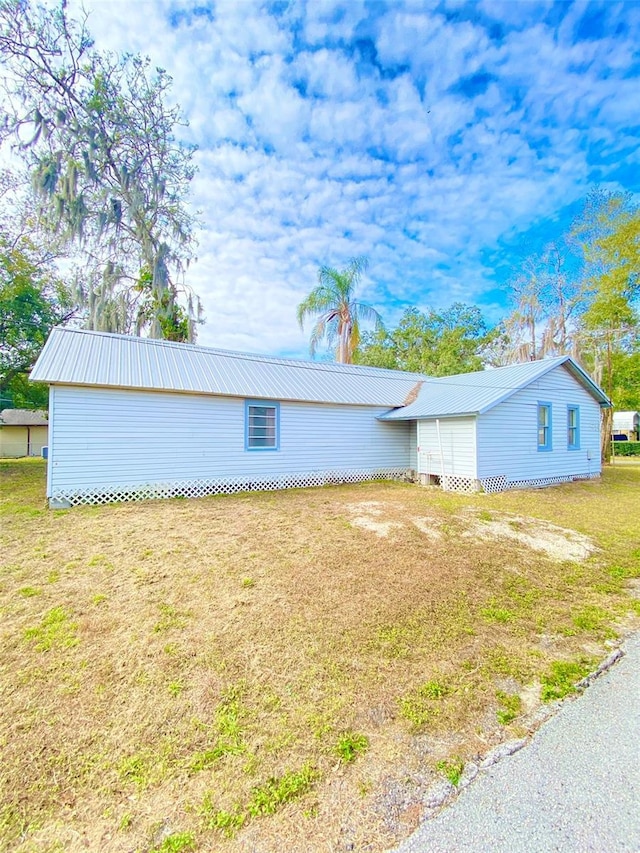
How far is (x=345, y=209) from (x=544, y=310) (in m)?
13.6

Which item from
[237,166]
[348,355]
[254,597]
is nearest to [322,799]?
[254,597]

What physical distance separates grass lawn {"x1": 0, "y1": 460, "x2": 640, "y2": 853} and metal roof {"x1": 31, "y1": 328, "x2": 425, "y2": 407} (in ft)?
12.9

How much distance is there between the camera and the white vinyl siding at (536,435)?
1093 cm

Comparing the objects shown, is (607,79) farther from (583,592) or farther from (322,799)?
(322,799)

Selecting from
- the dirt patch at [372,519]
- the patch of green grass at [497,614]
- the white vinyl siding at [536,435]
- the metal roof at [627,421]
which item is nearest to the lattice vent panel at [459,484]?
the white vinyl siding at [536,435]

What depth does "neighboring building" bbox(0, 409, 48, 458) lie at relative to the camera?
27000 millimetres

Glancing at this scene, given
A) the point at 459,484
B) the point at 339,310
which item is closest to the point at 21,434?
the point at 339,310

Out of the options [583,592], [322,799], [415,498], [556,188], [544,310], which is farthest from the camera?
[544,310]

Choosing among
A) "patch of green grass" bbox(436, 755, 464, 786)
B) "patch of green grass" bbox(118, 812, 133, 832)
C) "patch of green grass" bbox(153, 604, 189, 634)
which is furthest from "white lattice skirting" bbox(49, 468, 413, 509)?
"patch of green grass" bbox(436, 755, 464, 786)

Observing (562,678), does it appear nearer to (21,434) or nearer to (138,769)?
(138,769)

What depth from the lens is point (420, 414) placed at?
465 inches

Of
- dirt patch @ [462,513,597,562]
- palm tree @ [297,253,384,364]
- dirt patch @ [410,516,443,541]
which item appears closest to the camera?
dirt patch @ [462,513,597,562]

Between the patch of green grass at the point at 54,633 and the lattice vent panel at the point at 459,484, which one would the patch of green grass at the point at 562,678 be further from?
the lattice vent panel at the point at 459,484

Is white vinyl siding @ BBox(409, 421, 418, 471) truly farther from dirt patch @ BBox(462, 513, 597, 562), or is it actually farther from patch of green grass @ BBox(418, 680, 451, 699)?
patch of green grass @ BBox(418, 680, 451, 699)
